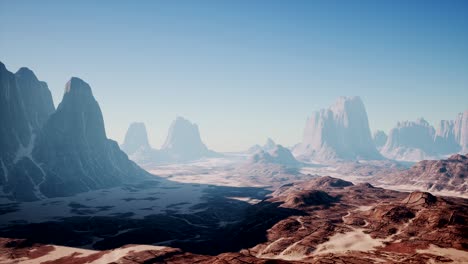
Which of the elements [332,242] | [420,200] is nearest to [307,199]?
[420,200]

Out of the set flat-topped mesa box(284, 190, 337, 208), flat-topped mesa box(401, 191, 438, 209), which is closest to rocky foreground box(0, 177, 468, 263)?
flat-topped mesa box(401, 191, 438, 209)

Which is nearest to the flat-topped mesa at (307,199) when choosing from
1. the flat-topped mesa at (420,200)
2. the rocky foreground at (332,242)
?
the rocky foreground at (332,242)

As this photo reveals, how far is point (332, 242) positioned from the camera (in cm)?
9712

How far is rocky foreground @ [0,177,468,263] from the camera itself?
82.0 meters

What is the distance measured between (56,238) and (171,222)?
169 feet

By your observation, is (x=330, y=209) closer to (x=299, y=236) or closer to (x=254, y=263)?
(x=299, y=236)

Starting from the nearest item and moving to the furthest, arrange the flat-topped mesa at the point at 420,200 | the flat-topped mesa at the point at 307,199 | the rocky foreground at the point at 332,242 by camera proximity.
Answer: the rocky foreground at the point at 332,242 → the flat-topped mesa at the point at 420,200 → the flat-topped mesa at the point at 307,199

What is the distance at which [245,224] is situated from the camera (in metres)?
135

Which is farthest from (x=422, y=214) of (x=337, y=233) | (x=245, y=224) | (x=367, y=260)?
(x=245, y=224)

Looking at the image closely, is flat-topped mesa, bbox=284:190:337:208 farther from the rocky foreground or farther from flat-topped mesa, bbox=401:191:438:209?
flat-topped mesa, bbox=401:191:438:209

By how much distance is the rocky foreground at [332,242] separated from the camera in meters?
82.0

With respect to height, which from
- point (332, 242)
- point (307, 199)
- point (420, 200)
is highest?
point (420, 200)

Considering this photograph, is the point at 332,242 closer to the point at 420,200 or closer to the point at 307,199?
the point at 420,200

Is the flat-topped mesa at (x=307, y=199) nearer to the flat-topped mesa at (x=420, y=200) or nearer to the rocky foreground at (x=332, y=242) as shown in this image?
the rocky foreground at (x=332, y=242)
